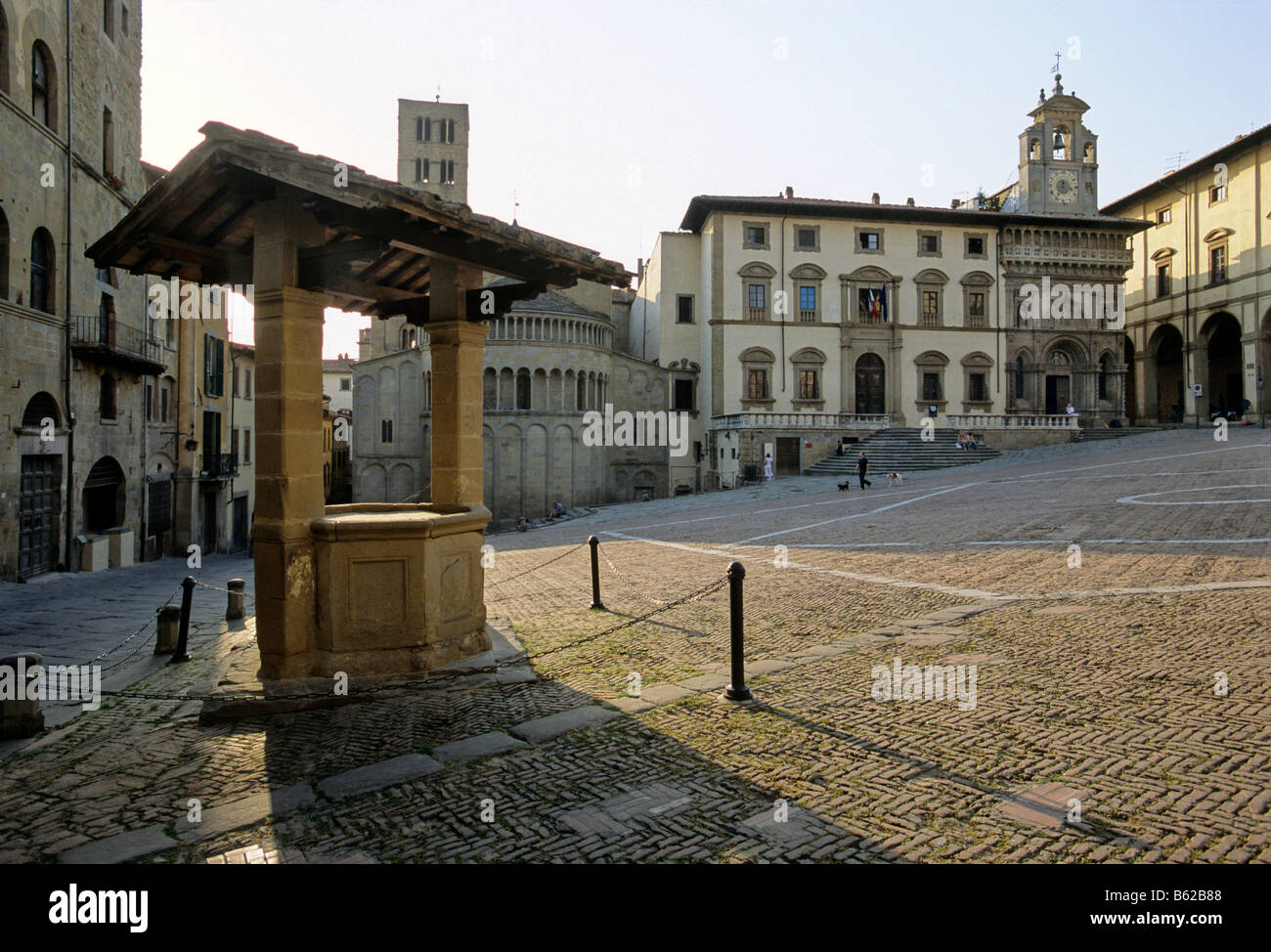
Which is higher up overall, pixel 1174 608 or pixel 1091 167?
pixel 1091 167

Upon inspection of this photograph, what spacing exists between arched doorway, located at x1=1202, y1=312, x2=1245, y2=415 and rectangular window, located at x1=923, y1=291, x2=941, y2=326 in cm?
1522

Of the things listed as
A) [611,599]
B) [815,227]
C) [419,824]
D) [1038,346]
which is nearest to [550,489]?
[815,227]

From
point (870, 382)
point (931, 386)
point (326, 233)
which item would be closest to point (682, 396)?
point (870, 382)

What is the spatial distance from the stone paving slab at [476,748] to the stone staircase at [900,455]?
32877 millimetres

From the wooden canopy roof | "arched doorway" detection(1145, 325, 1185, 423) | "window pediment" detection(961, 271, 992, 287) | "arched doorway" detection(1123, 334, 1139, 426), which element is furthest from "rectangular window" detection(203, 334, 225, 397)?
"arched doorway" detection(1145, 325, 1185, 423)

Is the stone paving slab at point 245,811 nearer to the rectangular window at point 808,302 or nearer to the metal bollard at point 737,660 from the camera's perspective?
the metal bollard at point 737,660

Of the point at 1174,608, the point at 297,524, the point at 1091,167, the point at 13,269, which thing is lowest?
the point at 1174,608

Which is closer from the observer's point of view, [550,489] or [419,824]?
[419,824]

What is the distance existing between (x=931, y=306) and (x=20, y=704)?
48257 millimetres

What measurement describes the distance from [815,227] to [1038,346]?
15.5m

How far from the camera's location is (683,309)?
49.6 m

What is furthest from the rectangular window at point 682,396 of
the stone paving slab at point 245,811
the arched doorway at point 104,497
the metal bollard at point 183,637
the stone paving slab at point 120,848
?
the stone paving slab at point 120,848
